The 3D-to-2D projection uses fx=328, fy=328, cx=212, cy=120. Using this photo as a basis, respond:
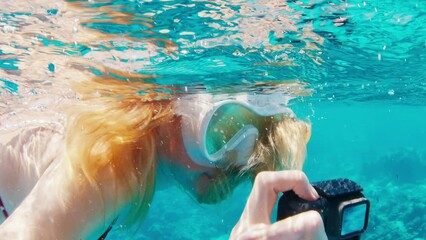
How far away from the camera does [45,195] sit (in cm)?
213

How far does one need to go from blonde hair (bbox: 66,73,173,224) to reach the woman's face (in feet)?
0.39

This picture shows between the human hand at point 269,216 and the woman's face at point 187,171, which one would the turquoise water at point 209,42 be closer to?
the woman's face at point 187,171

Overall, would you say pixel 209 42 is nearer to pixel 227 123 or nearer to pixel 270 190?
pixel 227 123

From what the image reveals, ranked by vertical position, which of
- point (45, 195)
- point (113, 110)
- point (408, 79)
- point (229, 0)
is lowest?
point (408, 79)

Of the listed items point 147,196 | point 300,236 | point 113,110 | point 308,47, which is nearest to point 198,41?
point 308,47

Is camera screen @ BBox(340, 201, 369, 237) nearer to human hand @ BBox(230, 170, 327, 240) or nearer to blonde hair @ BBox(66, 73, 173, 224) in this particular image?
human hand @ BBox(230, 170, 327, 240)

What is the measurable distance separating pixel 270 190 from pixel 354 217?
0.53 meters

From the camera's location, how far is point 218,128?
340cm

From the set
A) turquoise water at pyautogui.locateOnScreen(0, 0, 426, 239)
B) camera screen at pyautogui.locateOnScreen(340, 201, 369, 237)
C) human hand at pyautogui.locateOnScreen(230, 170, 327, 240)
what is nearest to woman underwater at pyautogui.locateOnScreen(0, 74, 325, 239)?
human hand at pyautogui.locateOnScreen(230, 170, 327, 240)

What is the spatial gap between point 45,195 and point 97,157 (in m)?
0.48

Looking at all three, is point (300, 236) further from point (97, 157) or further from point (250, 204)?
point (97, 157)

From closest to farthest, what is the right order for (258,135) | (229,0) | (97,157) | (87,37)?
1. (97,157)
2. (258,135)
3. (229,0)
4. (87,37)

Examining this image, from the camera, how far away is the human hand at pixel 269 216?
1.54 meters

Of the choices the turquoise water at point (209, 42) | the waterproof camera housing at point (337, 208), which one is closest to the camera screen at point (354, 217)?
the waterproof camera housing at point (337, 208)
